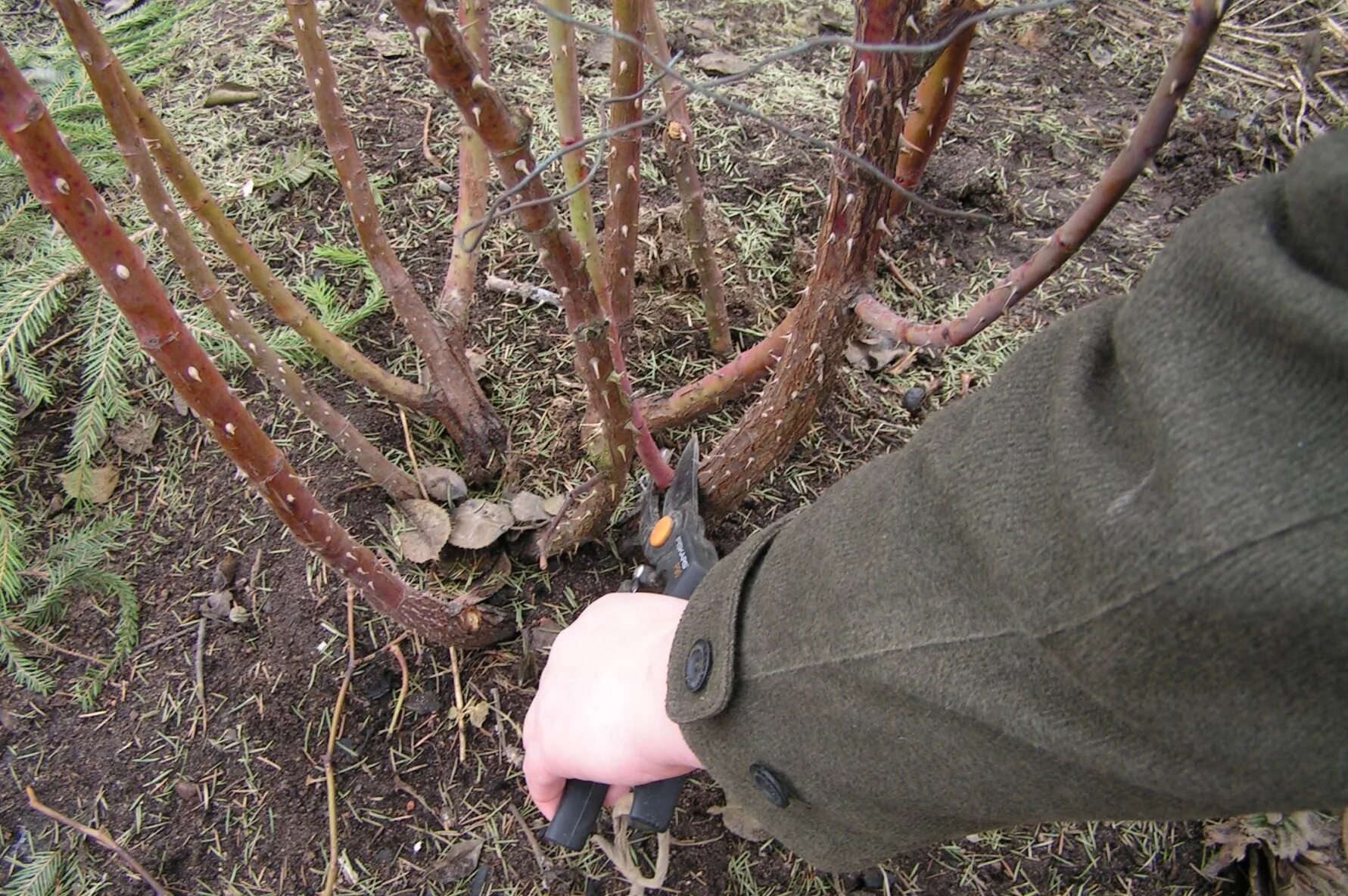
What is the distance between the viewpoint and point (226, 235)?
1391mm

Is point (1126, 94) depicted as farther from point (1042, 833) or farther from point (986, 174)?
point (1042, 833)

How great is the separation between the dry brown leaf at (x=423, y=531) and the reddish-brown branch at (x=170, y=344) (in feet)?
0.62

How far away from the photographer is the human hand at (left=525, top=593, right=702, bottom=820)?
113 cm

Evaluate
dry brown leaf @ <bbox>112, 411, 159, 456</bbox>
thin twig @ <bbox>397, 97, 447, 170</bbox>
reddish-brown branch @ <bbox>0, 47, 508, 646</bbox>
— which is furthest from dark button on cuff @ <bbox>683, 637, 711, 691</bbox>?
thin twig @ <bbox>397, 97, 447, 170</bbox>

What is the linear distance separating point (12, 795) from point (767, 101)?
2398 millimetres

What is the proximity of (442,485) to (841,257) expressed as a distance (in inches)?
36.8

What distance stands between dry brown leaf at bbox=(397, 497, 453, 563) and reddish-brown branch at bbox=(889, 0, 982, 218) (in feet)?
3.37

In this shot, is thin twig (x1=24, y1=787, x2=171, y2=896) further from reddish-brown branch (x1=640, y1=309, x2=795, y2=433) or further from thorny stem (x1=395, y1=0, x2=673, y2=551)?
reddish-brown branch (x1=640, y1=309, x2=795, y2=433)

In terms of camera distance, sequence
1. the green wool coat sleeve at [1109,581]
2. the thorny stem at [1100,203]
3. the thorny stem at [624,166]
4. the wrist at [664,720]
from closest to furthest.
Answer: the green wool coat sleeve at [1109,581] → the thorny stem at [1100,203] → the wrist at [664,720] → the thorny stem at [624,166]

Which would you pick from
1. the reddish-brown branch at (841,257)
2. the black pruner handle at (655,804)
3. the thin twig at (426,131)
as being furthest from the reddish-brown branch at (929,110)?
the thin twig at (426,131)

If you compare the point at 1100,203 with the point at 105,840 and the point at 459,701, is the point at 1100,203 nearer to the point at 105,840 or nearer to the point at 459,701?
the point at 459,701

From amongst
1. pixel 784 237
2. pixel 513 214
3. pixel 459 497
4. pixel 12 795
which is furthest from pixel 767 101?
pixel 12 795

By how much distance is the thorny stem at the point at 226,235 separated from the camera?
3.50 ft

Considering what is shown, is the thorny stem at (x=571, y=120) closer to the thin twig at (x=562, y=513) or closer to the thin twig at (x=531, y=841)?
the thin twig at (x=562, y=513)
